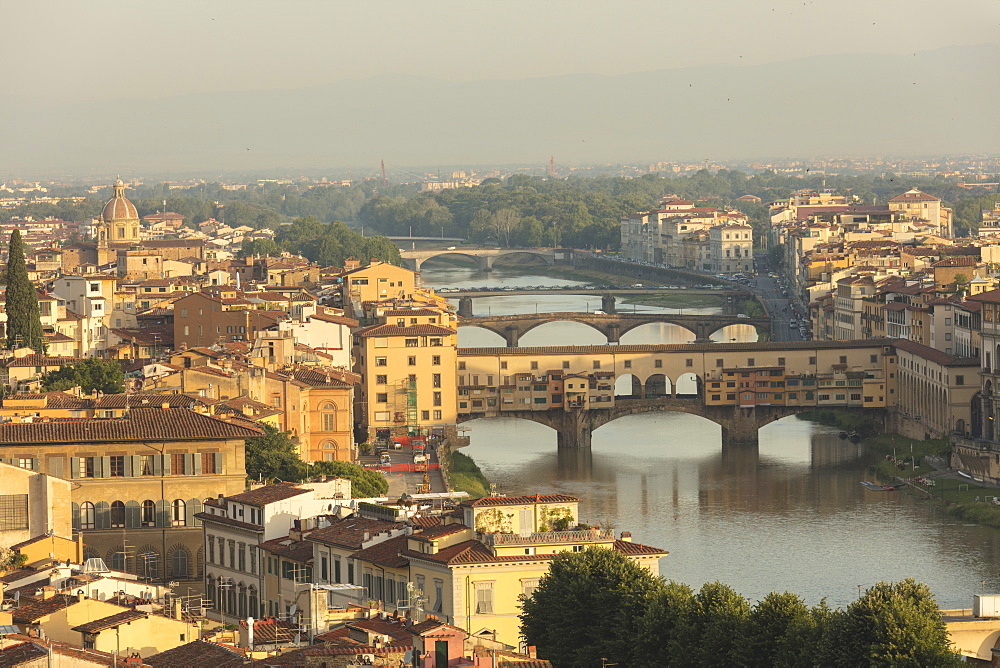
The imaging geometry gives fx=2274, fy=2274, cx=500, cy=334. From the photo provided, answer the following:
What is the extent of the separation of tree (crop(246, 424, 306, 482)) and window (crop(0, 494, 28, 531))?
552 centimetres

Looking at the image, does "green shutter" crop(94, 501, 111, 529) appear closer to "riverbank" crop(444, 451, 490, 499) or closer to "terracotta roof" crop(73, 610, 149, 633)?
"terracotta roof" crop(73, 610, 149, 633)

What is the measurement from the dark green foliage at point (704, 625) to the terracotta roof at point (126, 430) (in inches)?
267

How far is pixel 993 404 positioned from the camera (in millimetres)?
35719

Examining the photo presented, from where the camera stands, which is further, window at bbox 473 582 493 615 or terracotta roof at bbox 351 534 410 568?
terracotta roof at bbox 351 534 410 568

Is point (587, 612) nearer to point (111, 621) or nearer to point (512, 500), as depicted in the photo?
point (512, 500)

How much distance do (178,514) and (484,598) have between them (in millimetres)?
6625

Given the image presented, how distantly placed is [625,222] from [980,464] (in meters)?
62.9

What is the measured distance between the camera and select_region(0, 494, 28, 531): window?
18453 millimetres

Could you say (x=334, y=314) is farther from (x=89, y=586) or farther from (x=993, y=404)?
(x=89, y=586)

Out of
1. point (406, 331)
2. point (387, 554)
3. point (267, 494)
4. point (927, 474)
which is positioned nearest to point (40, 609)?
point (387, 554)

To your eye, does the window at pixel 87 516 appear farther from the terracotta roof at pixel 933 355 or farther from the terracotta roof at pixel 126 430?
the terracotta roof at pixel 933 355

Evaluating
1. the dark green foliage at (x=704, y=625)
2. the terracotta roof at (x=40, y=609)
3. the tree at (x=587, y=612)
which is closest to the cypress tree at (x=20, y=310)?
the dark green foliage at (x=704, y=625)

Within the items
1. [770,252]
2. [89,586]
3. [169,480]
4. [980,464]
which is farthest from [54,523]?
[770,252]

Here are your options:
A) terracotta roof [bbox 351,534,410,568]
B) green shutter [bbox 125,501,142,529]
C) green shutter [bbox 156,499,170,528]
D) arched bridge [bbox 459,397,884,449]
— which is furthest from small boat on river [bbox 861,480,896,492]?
terracotta roof [bbox 351,534,410,568]
